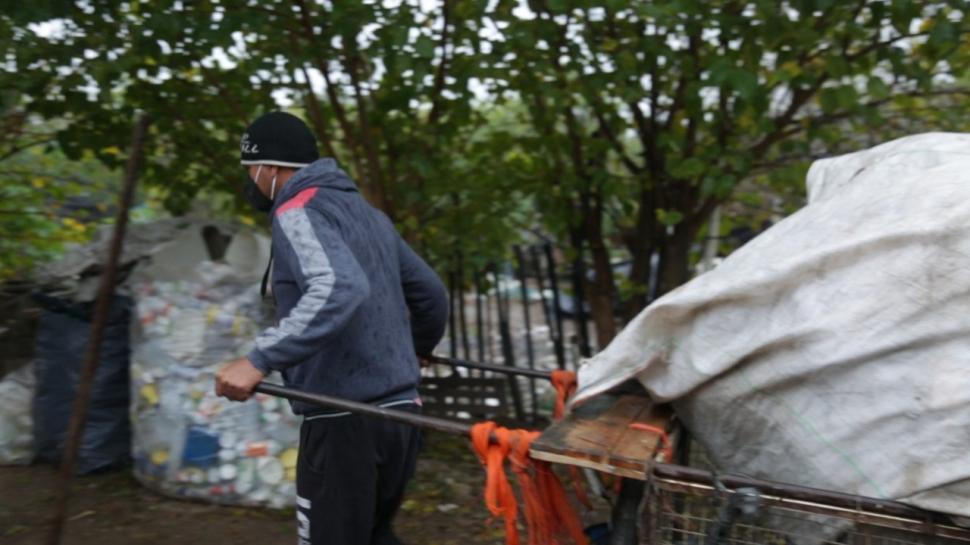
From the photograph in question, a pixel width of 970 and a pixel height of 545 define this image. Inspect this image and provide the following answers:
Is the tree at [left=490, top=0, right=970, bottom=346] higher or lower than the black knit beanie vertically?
higher

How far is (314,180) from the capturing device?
2.89 meters

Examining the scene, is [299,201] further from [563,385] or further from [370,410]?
[563,385]

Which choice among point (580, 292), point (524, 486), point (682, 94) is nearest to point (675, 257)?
point (580, 292)

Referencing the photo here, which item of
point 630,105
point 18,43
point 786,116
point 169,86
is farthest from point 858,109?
point 18,43

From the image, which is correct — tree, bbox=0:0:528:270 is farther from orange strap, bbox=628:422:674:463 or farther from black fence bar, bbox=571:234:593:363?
orange strap, bbox=628:422:674:463

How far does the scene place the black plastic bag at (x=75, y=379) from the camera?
15.5 ft

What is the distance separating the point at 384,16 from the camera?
13.7 ft

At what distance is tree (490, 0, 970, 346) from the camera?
13.8 ft

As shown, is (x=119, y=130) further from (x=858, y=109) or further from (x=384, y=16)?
(x=858, y=109)

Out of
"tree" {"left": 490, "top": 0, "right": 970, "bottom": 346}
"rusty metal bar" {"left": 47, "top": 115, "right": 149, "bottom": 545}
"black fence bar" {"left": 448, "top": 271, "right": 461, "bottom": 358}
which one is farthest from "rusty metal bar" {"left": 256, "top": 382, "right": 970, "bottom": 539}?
"black fence bar" {"left": 448, "top": 271, "right": 461, "bottom": 358}

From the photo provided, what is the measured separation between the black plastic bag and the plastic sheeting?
70mm

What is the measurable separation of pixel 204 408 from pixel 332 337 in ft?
6.51

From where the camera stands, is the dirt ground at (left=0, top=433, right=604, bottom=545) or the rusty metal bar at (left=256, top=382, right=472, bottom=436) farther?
the dirt ground at (left=0, top=433, right=604, bottom=545)

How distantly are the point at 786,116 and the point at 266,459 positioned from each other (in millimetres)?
3082
